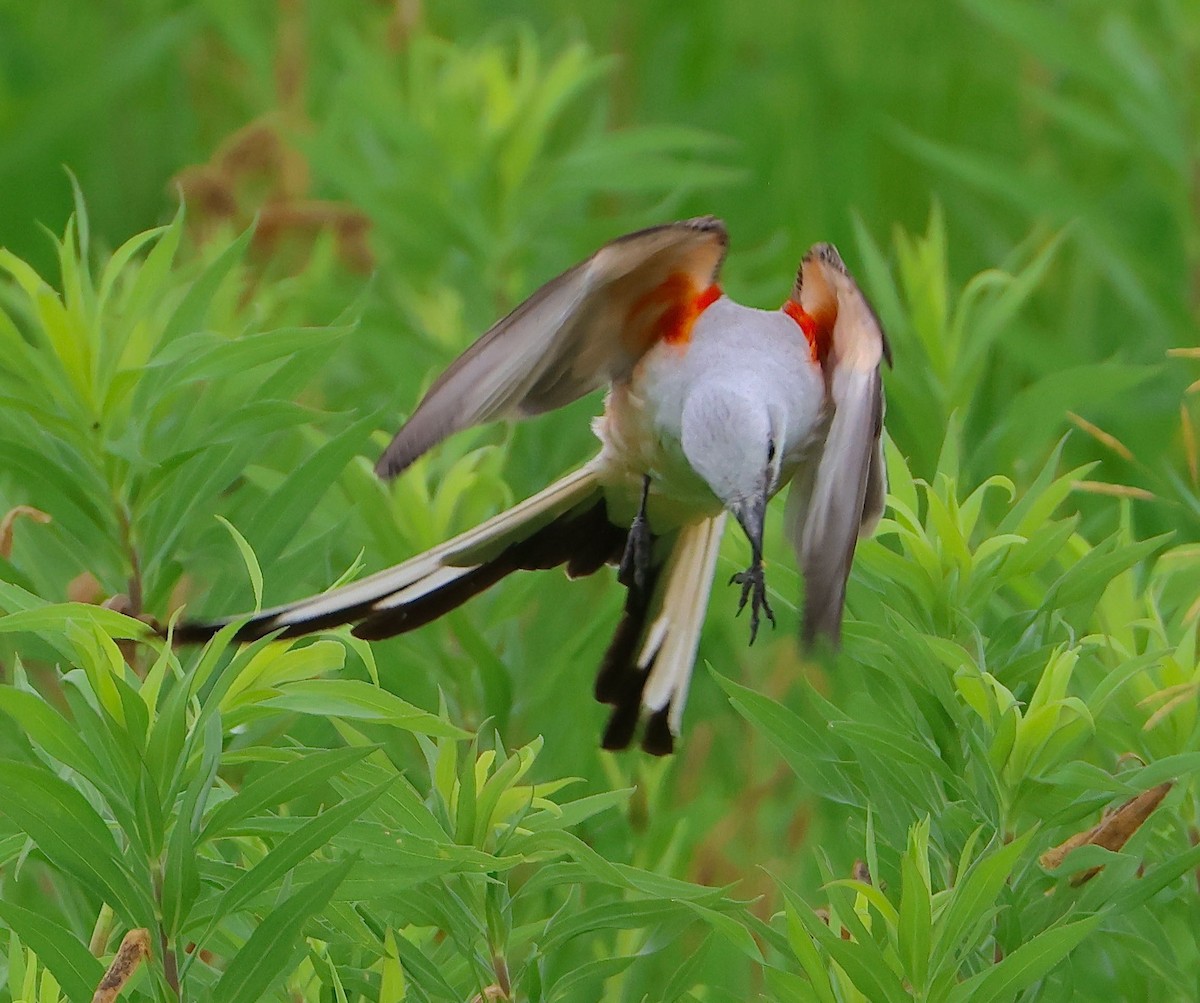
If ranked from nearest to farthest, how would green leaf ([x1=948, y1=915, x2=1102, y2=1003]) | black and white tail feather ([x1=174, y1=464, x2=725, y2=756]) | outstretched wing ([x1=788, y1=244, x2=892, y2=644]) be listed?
green leaf ([x1=948, y1=915, x2=1102, y2=1003]) → outstretched wing ([x1=788, y1=244, x2=892, y2=644]) → black and white tail feather ([x1=174, y1=464, x2=725, y2=756])

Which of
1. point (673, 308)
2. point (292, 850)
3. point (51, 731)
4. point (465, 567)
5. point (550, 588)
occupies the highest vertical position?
point (51, 731)

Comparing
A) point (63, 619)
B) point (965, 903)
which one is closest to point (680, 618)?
point (965, 903)

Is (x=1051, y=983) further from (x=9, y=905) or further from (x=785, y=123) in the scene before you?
(x=785, y=123)

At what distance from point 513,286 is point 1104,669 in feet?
4.22

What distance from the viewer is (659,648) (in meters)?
1.91

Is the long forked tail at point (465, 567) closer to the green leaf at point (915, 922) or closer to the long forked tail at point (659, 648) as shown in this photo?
the long forked tail at point (659, 648)

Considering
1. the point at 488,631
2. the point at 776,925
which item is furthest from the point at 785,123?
the point at 776,925

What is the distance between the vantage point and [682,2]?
143 inches

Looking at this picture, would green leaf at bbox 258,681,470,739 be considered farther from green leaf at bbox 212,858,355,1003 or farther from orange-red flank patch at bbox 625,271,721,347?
orange-red flank patch at bbox 625,271,721,347

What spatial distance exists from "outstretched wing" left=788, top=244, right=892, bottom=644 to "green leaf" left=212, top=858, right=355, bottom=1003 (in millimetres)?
404

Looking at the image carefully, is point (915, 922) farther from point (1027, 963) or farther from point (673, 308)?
point (673, 308)

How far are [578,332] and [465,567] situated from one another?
0.95ft

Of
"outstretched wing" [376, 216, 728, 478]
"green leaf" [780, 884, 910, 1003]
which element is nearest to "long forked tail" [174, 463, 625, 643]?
"outstretched wing" [376, 216, 728, 478]

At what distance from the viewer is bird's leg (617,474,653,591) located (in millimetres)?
1961
